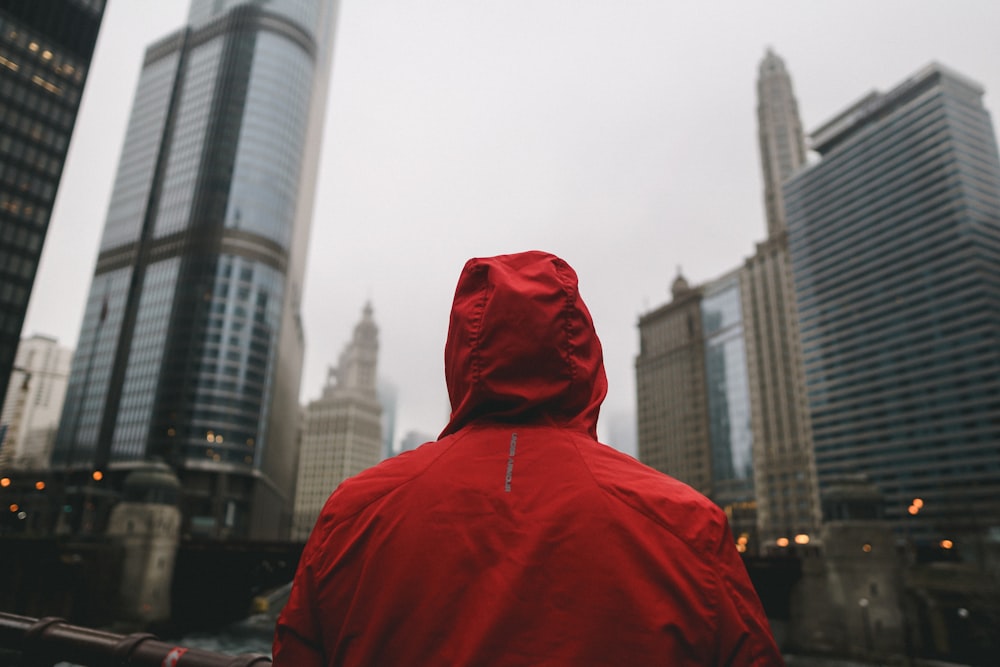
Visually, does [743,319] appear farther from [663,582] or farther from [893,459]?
[663,582]

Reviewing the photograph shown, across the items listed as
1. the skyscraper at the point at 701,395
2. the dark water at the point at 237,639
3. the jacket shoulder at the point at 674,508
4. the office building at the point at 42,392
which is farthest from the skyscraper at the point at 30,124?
the skyscraper at the point at 701,395

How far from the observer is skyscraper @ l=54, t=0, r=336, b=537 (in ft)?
317

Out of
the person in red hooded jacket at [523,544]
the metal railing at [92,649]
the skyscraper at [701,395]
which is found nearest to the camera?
the person in red hooded jacket at [523,544]

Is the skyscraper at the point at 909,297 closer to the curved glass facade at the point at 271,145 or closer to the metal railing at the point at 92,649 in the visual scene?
the curved glass facade at the point at 271,145

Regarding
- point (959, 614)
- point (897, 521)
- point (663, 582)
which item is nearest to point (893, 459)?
point (897, 521)

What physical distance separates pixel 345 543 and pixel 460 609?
1.61 feet

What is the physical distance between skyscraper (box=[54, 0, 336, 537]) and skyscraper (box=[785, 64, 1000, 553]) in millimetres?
122596

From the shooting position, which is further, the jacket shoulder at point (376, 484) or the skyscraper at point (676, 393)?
the skyscraper at point (676, 393)

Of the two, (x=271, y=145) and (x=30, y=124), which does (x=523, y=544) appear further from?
(x=271, y=145)

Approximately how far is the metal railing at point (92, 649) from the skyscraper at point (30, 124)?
73248mm

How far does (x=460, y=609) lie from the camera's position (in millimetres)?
1834

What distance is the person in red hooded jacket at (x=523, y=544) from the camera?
1.75 metres

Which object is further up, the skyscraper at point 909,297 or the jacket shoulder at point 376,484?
the skyscraper at point 909,297

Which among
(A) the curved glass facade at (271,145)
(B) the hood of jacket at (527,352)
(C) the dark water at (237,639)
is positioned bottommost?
(C) the dark water at (237,639)
